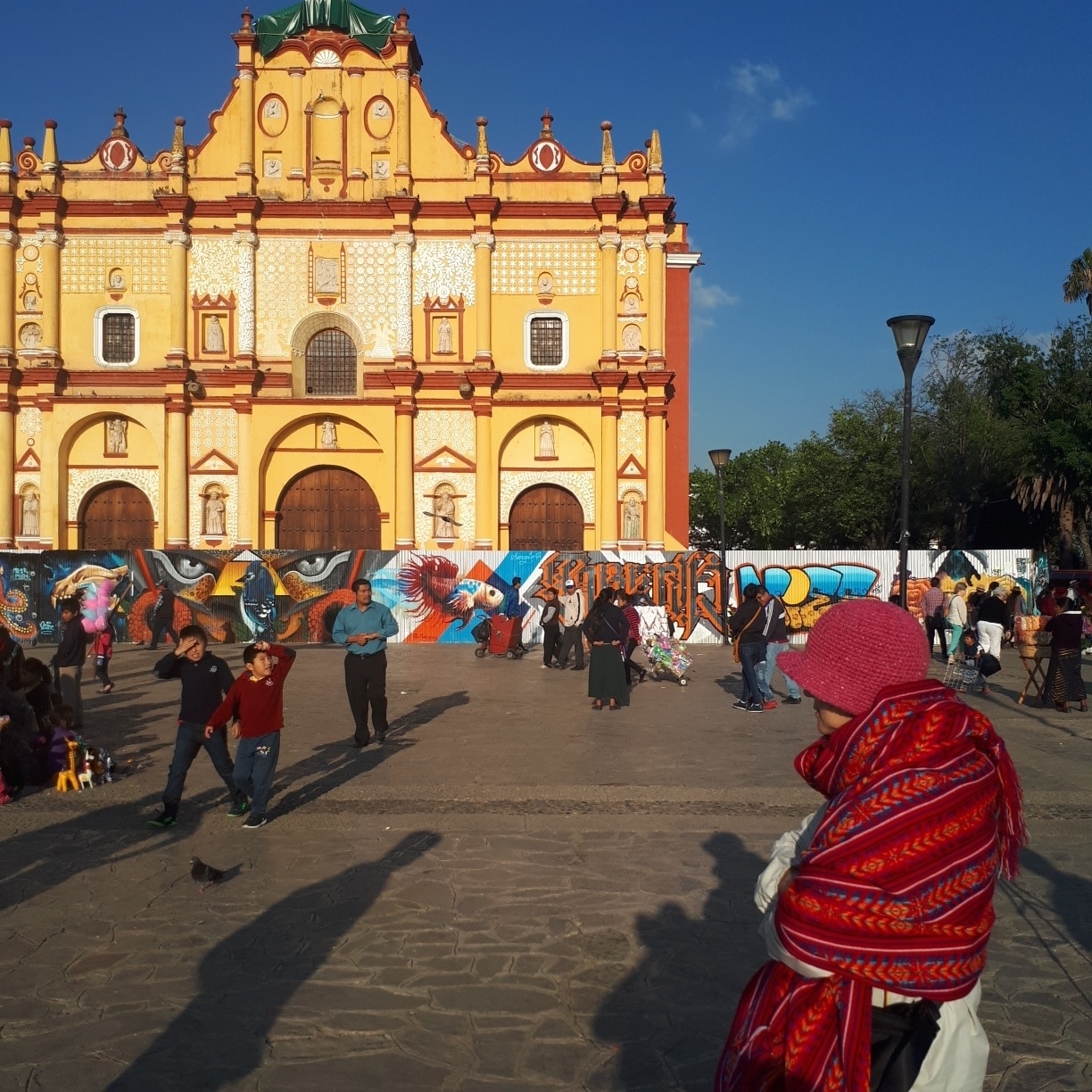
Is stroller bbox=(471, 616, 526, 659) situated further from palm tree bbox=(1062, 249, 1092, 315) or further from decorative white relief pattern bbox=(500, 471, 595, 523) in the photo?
palm tree bbox=(1062, 249, 1092, 315)

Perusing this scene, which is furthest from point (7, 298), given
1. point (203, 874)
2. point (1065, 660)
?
point (203, 874)

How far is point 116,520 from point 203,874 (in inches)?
986

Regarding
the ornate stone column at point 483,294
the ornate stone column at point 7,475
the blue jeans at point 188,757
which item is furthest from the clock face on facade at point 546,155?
the blue jeans at point 188,757

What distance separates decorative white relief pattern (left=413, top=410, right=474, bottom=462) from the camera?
95.1 feet

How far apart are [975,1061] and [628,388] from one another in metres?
27.1

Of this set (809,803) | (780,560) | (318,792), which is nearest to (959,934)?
(809,803)

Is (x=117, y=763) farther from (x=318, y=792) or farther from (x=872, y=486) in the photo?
(x=872, y=486)

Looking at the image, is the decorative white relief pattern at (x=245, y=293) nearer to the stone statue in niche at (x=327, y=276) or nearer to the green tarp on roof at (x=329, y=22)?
the stone statue in niche at (x=327, y=276)

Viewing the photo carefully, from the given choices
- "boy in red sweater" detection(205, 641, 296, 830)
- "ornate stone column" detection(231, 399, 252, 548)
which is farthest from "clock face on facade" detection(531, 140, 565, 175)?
"boy in red sweater" detection(205, 641, 296, 830)

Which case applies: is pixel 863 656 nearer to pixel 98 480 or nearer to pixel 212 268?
pixel 212 268

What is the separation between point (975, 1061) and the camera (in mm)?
2385

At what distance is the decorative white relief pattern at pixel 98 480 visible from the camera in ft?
94.9

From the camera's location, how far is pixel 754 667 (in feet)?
44.2

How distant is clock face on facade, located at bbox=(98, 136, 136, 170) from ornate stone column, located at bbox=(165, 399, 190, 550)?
21.7ft
